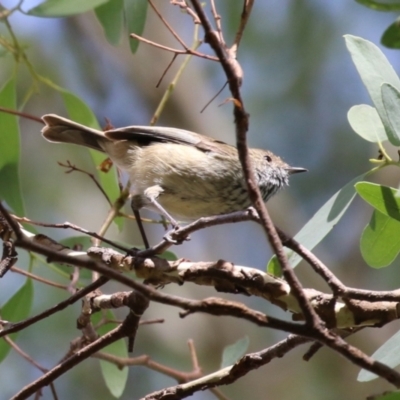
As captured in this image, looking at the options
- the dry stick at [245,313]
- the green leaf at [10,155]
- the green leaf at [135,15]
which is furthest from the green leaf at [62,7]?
the dry stick at [245,313]

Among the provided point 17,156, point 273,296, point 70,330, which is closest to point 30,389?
point 273,296

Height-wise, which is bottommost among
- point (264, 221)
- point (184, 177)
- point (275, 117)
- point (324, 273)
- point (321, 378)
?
point (321, 378)

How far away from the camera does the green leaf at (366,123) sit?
5.55 ft

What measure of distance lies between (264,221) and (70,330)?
4.18 m

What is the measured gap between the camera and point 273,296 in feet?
4.81

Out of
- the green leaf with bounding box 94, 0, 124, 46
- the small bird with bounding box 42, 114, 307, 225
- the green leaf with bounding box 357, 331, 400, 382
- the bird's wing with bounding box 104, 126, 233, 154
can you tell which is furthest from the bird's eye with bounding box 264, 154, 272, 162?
the green leaf with bounding box 357, 331, 400, 382

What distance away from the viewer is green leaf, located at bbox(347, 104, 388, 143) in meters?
1.69

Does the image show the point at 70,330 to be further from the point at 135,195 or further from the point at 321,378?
the point at 135,195

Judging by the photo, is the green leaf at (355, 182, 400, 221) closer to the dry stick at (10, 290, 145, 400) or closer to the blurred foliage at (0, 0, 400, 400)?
the dry stick at (10, 290, 145, 400)

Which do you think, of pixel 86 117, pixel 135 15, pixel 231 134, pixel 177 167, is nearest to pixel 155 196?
pixel 177 167

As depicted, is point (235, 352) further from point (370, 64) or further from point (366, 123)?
point (370, 64)

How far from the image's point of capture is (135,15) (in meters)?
2.00

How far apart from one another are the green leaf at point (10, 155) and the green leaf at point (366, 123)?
1.12 metres

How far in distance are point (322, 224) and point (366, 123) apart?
0.29 m
